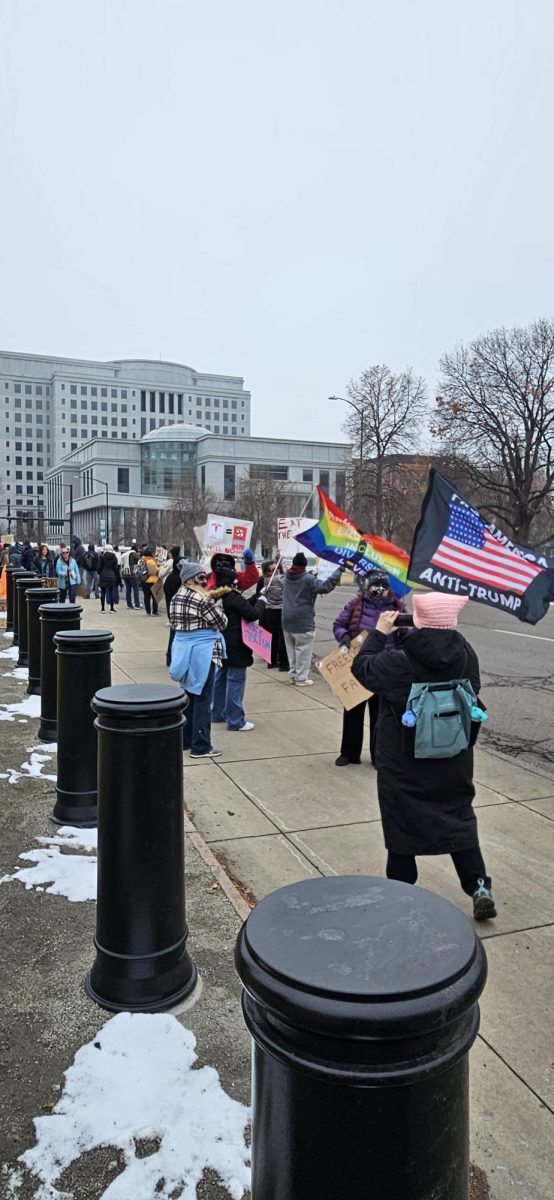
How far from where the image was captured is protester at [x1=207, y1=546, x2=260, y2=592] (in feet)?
26.3

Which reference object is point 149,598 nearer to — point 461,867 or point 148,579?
point 148,579

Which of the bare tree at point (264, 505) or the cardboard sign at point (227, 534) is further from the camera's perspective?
the bare tree at point (264, 505)

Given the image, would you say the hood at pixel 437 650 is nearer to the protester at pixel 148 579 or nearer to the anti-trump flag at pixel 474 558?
the anti-trump flag at pixel 474 558

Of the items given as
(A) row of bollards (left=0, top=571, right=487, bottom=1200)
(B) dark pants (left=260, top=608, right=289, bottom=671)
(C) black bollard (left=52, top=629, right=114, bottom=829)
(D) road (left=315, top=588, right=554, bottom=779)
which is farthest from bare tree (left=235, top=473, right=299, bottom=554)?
(A) row of bollards (left=0, top=571, right=487, bottom=1200)

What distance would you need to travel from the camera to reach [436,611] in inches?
148

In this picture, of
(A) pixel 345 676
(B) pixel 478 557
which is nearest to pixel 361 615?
(A) pixel 345 676

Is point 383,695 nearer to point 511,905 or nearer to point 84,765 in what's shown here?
point 511,905

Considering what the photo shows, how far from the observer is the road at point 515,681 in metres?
7.84

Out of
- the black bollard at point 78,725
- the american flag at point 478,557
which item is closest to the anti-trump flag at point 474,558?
the american flag at point 478,557

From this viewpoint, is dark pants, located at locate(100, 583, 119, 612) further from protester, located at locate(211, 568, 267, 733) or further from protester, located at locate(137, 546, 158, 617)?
protester, located at locate(211, 568, 267, 733)

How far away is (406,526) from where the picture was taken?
5203 cm

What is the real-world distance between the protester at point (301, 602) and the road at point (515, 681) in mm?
2400

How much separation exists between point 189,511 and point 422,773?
3449 inches

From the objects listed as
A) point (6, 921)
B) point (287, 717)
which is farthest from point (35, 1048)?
point (287, 717)
